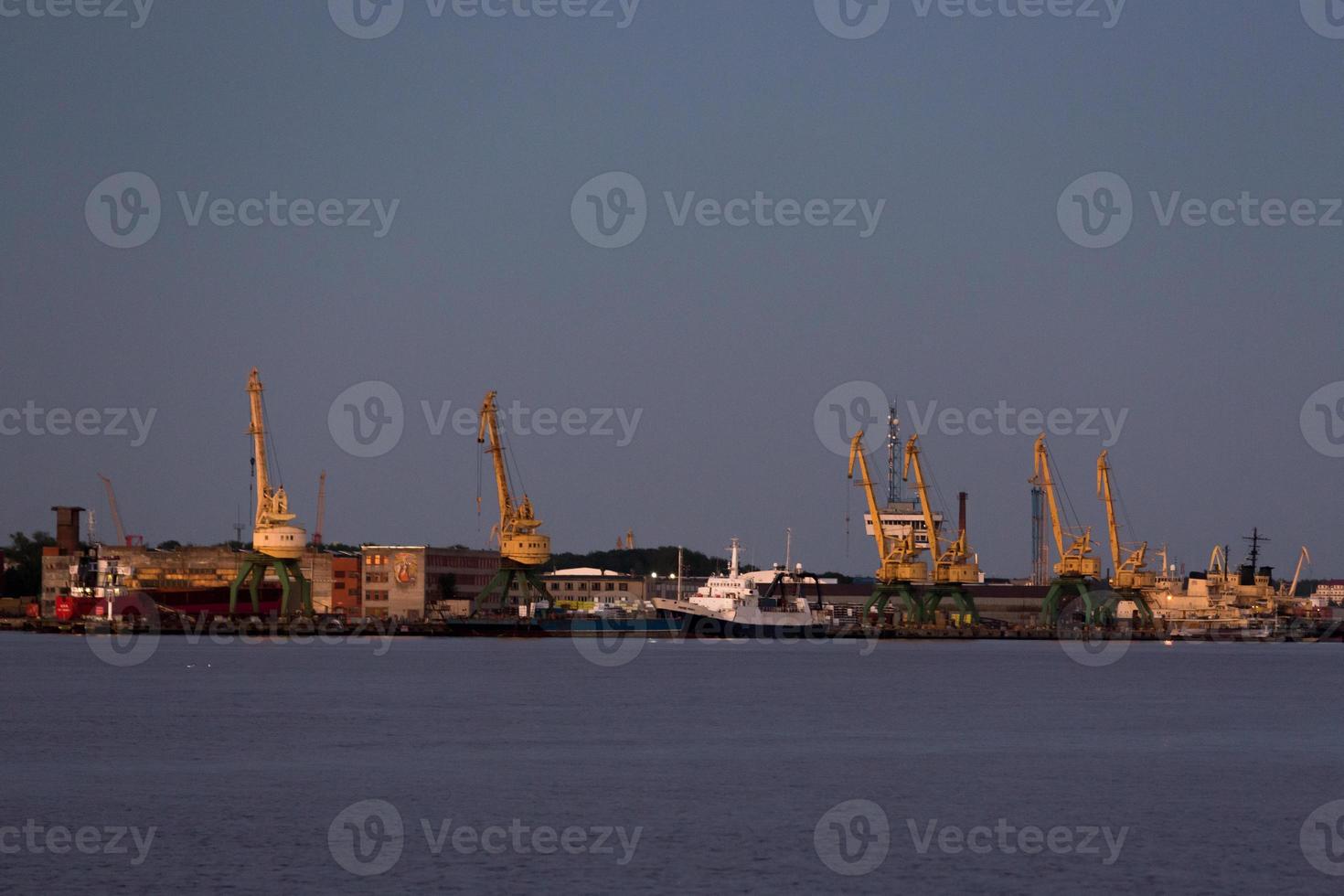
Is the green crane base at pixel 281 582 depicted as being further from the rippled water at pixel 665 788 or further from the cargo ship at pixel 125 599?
the rippled water at pixel 665 788

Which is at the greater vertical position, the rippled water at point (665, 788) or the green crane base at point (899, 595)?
the green crane base at point (899, 595)

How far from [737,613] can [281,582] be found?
3076cm

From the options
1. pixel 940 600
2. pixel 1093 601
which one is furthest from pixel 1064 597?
pixel 940 600

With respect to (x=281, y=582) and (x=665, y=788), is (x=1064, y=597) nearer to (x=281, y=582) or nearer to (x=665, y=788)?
(x=281, y=582)

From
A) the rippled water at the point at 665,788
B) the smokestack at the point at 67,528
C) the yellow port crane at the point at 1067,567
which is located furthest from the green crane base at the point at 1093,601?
the smokestack at the point at 67,528

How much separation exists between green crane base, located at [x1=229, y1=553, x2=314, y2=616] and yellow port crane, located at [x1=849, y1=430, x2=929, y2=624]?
38.9 meters

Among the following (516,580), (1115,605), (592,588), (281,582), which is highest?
(516,580)

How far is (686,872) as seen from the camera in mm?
27188

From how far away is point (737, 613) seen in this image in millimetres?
127250

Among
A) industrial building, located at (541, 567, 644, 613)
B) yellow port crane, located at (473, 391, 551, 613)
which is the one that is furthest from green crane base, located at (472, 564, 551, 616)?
industrial building, located at (541, 567, 644, 613)

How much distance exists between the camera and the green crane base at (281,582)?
120 meters

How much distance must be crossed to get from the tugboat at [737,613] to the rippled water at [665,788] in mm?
55530

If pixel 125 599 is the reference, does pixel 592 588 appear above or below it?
above

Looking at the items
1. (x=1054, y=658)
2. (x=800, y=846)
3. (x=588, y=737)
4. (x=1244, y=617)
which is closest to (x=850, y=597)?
(x=1244, y=617)
